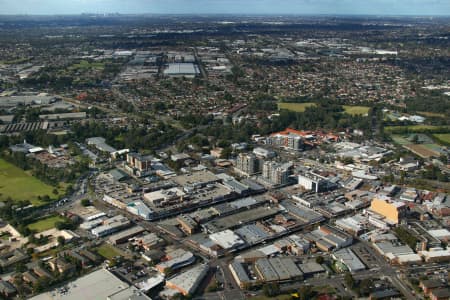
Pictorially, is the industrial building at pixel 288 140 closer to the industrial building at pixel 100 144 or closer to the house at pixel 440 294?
A: the industrial building at pixel 100 144

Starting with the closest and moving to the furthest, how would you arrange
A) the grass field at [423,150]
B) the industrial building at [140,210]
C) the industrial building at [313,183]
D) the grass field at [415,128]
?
1. the industrial building at [140,210]
2. the industrial building at [313,183]
3. the grass field at [423,150]
4. the grass field at [415,128]

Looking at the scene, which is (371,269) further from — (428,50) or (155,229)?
(428,50)

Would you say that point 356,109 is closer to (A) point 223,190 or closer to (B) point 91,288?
(A) point 223,190

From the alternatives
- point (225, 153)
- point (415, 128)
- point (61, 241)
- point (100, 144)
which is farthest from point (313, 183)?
point (415, 128)

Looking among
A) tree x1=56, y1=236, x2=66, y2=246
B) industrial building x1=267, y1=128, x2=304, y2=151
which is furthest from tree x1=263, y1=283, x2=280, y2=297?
industrial building x1=267, y1=128, x2=304, y2=151

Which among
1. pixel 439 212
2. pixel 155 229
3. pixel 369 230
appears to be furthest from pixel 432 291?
pixel 155 229

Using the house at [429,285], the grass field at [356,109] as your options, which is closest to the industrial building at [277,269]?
the house at [429,285]

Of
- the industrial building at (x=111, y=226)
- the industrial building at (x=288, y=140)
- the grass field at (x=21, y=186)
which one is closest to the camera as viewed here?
the industrial building at (x=111, y=226)
